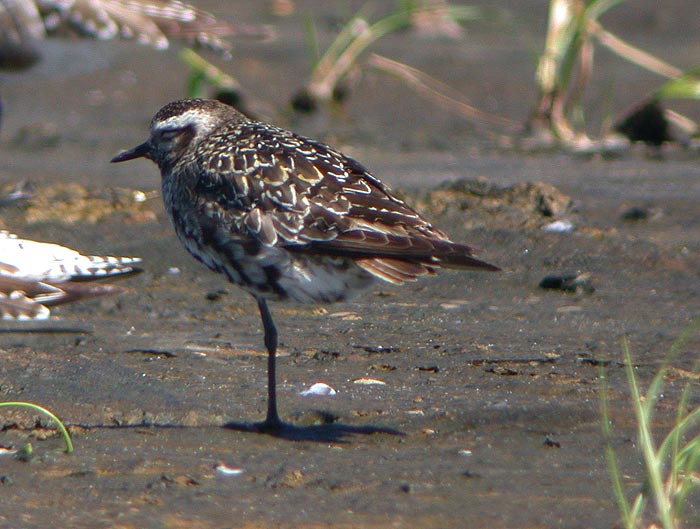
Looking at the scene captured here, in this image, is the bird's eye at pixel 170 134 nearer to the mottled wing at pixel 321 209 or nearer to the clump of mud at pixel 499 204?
the mottled wing at pixel 321 209

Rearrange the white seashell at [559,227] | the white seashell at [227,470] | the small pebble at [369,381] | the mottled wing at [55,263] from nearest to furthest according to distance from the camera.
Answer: the white seashell at [227,470] < the small pebble at [369,381] < the mottled wing at [55,263] < the white seashell at [559,227]

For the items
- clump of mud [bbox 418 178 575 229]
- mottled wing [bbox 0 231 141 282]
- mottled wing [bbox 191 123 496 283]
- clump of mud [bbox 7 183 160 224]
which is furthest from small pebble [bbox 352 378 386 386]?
clump of mud [bbox 7 183 160 224]

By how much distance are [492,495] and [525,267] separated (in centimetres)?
273

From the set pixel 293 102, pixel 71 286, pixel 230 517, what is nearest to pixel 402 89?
pixel 293 102

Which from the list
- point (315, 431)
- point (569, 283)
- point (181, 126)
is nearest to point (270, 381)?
point (315, 431)

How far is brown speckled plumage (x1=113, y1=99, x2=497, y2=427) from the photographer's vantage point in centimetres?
429

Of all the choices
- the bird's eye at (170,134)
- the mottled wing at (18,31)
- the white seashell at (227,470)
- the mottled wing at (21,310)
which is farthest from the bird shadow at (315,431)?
the mottled wing at (18,31)

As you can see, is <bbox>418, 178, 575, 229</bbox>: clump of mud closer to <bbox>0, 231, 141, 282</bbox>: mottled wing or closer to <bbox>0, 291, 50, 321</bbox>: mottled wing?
<bbox>0, 231, 141, 282</bbox>: mottled wing

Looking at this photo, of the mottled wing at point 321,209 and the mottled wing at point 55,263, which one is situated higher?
the mottled wing at point 321,209

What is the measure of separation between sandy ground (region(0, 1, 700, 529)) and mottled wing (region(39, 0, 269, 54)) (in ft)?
1.69

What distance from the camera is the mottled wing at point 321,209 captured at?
168 inches

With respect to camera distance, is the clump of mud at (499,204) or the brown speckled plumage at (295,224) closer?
the brown speckled plumage at (295,224)

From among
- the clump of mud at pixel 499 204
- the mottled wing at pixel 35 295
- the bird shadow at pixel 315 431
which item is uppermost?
the bird shadow at pixel 315 431

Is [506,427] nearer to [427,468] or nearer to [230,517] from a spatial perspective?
[427,468]
